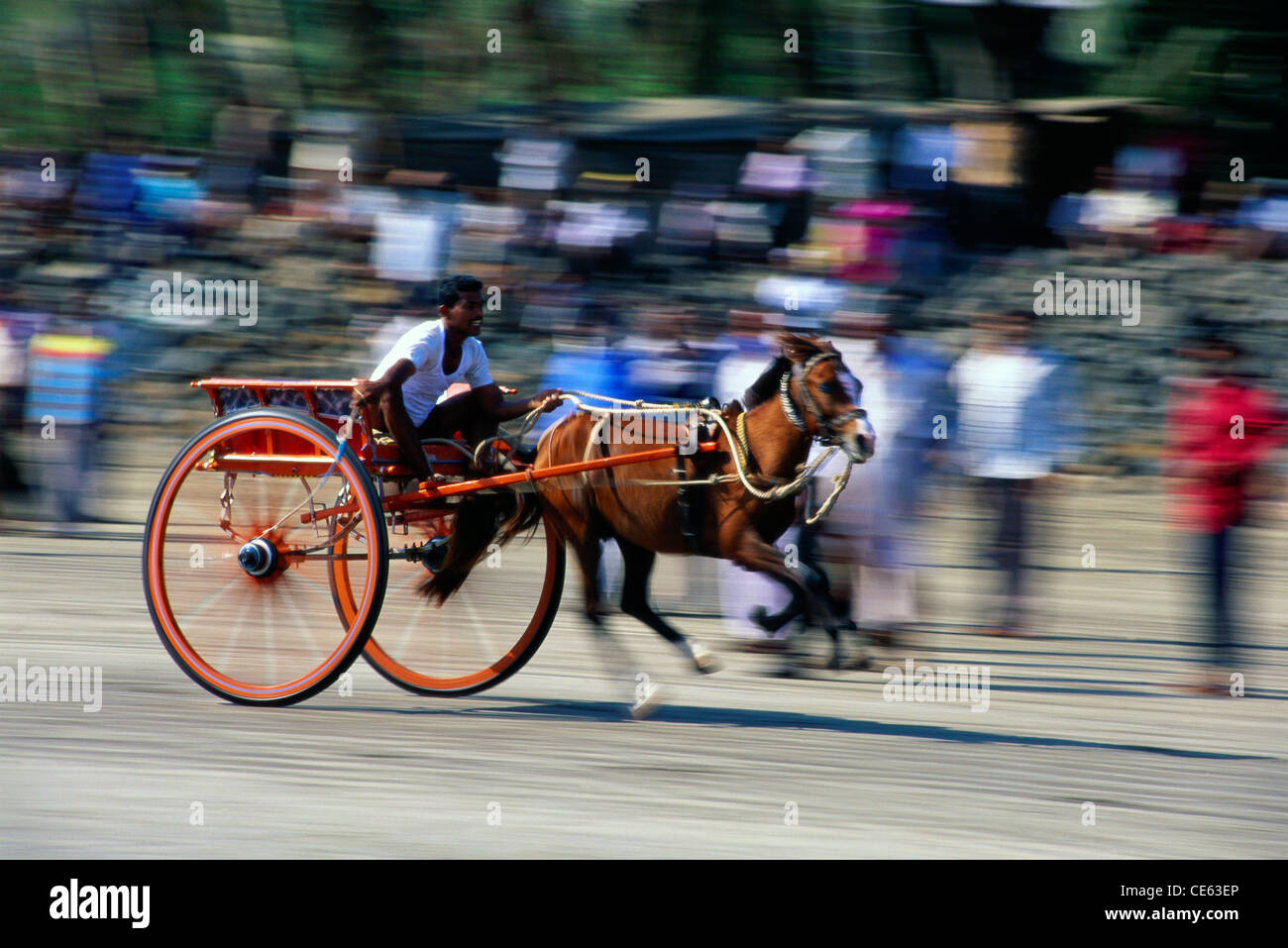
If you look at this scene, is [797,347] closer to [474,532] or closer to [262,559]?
[474,532]

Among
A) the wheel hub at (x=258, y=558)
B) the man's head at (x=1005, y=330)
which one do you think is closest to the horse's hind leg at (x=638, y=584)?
the wheel hub at (x=258, y=558)

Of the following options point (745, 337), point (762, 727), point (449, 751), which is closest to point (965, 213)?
point (745, 337)

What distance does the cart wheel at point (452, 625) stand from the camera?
757 cm

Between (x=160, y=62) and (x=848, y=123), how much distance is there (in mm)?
8813

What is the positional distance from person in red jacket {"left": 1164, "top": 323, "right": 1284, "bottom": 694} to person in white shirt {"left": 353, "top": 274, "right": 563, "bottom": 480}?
3.45 metres

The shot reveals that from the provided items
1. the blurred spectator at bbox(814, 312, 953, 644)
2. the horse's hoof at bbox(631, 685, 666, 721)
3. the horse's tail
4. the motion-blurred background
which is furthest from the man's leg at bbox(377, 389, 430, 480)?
the motion-blurred background

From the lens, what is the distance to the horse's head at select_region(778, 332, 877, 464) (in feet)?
23.3

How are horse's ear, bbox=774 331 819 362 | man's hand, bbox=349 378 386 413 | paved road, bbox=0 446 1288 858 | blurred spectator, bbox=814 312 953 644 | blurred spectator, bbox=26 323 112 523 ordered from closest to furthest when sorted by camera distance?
paved road, bbox=0 446 1288 858
man's hand, bbox=349 378 386 413
horse's ear, bbox=774 331 819 362
blurred spectator, bbox=814 312 953 644
blurred spectator, bbox=26 323 112 523

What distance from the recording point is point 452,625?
27.0 ft

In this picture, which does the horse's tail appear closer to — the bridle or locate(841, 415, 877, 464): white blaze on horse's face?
the bridle

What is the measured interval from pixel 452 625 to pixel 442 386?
1.45m

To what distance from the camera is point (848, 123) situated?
15.5 meters

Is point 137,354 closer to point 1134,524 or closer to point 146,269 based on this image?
point 146,269

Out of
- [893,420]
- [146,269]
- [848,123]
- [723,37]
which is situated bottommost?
[893,420]
